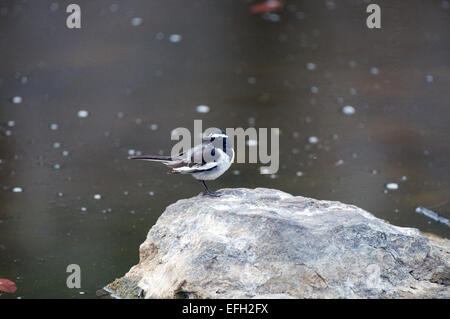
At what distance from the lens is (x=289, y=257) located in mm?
3795

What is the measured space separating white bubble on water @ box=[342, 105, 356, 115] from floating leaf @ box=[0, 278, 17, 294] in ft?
14.3

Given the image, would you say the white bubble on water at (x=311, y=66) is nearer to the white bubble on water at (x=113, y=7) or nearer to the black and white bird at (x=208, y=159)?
the white bubble on water at (x=113, y=7)

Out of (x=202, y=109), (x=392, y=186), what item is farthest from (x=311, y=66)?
(x=392, y=186)

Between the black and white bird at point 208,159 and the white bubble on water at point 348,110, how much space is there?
356cm

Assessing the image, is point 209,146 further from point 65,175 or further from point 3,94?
point 3,94

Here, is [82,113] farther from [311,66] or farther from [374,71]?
[374,71]

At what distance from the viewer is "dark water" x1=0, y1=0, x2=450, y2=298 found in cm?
→ 574

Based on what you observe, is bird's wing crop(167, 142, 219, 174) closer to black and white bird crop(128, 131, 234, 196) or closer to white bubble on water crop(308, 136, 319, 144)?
black and white bird crop(128, 131, 234, 196)

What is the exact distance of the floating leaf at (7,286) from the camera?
15.6 ft

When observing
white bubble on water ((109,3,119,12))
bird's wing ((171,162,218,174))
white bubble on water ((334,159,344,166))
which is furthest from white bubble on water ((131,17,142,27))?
bird's wing ((171,162,218,174))

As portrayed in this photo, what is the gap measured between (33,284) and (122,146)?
2.48m

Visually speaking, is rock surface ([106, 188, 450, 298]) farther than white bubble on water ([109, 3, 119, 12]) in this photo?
No

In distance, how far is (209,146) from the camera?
177 inches
